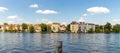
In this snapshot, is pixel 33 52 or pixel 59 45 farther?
pixel 33 52

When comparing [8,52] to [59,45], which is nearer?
[59,45]

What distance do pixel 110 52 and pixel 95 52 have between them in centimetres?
283

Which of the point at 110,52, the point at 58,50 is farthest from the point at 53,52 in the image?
the point at 58,50

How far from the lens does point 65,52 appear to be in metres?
40.1

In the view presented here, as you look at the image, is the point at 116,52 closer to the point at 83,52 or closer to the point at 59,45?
the point at 83,52

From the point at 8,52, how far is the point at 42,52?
225 inches

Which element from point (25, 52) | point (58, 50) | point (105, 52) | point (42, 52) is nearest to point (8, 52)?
point (25, 52)

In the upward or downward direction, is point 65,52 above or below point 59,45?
below

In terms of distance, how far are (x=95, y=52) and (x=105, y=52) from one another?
5.89 feet

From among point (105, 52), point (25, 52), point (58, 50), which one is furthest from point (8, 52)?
point (58, 50)

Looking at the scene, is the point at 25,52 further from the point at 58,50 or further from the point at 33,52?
the point at 58,50

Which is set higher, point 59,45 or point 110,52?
point 59,45

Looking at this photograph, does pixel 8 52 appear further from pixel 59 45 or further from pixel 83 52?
pixel 59 45

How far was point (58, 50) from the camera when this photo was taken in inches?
816
